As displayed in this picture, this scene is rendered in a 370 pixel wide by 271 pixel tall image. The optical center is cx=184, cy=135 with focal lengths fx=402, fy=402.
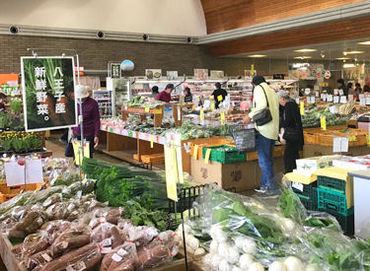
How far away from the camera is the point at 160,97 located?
9727mm

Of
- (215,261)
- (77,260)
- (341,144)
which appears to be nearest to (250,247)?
(215,261)

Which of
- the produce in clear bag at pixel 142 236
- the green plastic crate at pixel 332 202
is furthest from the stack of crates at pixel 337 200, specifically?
the produce in clear bag at pixel 142 236

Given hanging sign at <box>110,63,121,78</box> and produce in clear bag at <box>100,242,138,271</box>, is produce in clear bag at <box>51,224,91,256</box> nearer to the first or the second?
produce in clear bag at <box>100,242,138,271</box>

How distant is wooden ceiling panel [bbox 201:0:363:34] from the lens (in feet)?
42.1

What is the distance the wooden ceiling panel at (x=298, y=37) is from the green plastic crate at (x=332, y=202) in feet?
31.2

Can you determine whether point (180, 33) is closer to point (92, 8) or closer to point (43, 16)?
point (92, 8)

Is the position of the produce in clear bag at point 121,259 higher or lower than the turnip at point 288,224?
lower

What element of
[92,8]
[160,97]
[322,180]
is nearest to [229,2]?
[92,8]

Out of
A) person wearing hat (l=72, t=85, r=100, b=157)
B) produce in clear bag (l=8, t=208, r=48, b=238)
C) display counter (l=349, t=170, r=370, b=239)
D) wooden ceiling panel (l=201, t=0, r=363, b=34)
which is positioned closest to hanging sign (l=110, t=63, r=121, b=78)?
wooden ceiling panel (l=201, t=0, r=363, b=34)

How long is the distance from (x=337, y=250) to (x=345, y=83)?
10580 mm

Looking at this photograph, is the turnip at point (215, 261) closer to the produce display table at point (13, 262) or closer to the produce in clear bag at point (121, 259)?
the produce display table at point (13, 262)

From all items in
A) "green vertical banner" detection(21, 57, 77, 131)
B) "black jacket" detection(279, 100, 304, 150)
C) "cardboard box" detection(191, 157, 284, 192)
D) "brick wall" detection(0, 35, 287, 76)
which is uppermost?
"brick wall" detection(0, 35, 287, 76)

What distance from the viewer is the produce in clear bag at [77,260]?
2045 mm

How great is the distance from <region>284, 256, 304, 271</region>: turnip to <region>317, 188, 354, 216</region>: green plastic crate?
57.2 inches
